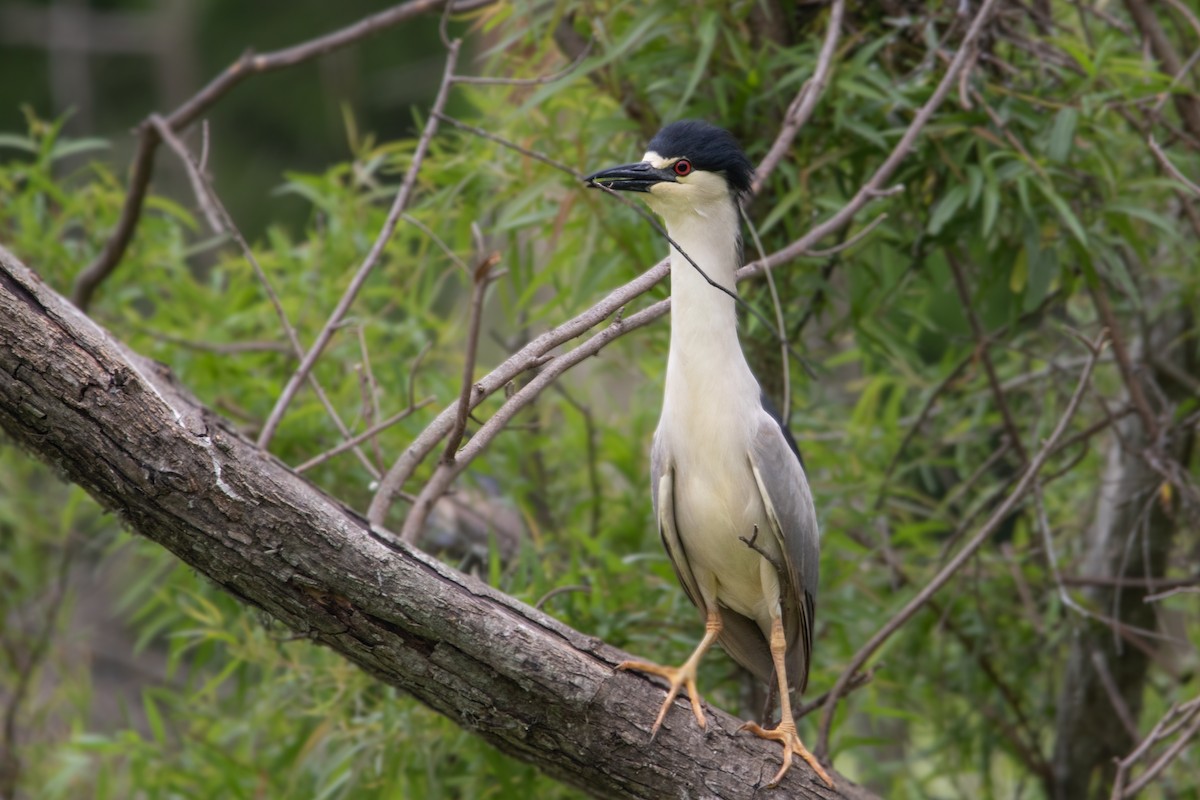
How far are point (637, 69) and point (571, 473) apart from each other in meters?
1.35

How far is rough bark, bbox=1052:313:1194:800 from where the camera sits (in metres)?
3.28

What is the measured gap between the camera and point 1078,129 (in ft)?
9.01

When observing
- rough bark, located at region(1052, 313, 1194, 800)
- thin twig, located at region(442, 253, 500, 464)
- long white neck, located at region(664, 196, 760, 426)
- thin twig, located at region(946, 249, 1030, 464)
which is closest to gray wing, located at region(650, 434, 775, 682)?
long white neck, located at region(664, 196, 760, 426)

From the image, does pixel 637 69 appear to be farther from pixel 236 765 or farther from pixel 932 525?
pixel 236 765

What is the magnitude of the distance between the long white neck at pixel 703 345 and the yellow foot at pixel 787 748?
525 mm

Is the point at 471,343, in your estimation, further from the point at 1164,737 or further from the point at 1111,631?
the point at 1111,631

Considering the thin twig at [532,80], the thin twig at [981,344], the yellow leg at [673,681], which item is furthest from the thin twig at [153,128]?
the yellow leg at [673,681]

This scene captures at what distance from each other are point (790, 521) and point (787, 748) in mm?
400

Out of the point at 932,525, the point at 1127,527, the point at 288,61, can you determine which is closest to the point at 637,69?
the point at 288,61

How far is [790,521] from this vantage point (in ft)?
7.34

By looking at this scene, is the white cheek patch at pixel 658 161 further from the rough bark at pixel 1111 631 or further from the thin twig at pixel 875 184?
the rough bark at pixel 1111 631

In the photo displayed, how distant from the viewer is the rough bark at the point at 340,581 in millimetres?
1607

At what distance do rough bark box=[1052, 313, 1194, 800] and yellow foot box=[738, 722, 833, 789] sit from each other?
141 centimetres

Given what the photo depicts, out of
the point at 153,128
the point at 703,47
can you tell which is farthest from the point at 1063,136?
the point at 153,128
